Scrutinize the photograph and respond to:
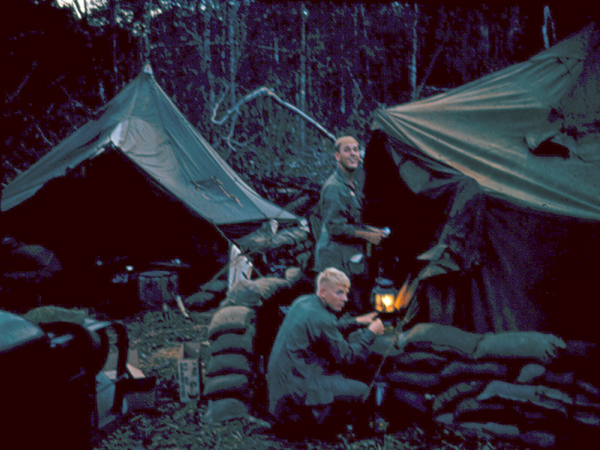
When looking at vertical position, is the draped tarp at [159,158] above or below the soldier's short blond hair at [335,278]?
above

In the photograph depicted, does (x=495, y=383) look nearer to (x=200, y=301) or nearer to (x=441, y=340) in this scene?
(x=441, y=340)

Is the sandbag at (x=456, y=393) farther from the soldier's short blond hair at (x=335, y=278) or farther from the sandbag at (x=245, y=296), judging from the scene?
the sandbag at (x=245, y=296)

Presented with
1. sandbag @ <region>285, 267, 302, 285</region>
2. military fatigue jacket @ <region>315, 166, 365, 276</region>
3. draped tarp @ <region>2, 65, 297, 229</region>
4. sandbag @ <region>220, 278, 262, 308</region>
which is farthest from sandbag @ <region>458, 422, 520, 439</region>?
draped tarp @ <region>2, 65, 297, 229</region>

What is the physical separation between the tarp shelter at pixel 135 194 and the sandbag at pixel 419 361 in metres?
4.11

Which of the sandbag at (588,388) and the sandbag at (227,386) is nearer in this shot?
the sandbag at (588,388)

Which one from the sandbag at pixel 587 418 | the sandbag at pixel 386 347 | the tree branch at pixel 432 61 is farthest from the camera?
the tree branch at pixel 432 61

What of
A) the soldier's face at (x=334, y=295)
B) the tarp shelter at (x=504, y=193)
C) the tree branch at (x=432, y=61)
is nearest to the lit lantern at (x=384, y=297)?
the tarp shelter at (x=504, y=193)

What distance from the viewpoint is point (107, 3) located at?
1239 cm

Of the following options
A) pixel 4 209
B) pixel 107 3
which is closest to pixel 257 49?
pixel 107 3

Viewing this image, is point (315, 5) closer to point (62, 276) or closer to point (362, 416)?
point (62, 276)

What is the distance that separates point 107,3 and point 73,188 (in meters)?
7.05

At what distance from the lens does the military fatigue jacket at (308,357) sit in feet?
11.9

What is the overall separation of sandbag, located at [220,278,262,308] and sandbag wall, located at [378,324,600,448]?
1.48 m

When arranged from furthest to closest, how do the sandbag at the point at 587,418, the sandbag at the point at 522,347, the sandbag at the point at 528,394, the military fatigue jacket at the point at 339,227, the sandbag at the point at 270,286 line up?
the sandbag at the point at 270,286, the military fatigue jacket at the point at 339,227, the sandbag at the point at 522,347, the sandbag at the point at 528,394, the sandbag at the point at 587,418
